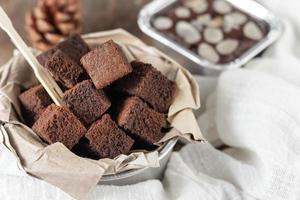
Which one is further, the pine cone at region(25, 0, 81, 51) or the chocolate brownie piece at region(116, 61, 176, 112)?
the pine cone at region(25, 0, 81, 51)

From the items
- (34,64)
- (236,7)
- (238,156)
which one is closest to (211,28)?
(236,7)

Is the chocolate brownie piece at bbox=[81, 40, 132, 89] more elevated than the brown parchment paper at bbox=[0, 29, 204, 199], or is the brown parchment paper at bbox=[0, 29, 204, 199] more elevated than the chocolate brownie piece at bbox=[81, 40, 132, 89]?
the chocolate brownie piece at bbox=[81, 40, 132, 89]

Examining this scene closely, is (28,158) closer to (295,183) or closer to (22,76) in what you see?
(22,76)

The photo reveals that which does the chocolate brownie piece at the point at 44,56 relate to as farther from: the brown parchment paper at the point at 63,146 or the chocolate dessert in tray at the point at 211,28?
the chocolate dessert in tray at the point at 211,28

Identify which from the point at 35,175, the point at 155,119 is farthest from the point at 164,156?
the point at 35,175

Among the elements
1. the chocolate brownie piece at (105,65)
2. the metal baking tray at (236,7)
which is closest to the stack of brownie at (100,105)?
the chocolate brownie piece at (105,65)

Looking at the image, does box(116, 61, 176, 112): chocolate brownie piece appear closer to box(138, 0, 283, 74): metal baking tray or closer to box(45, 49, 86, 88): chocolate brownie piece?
box(45, 49, 86, 88): chocolate brownie piece

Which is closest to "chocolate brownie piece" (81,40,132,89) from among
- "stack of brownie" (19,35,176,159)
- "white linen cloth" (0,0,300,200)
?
"stack of brownie" (19,35,176,159)
